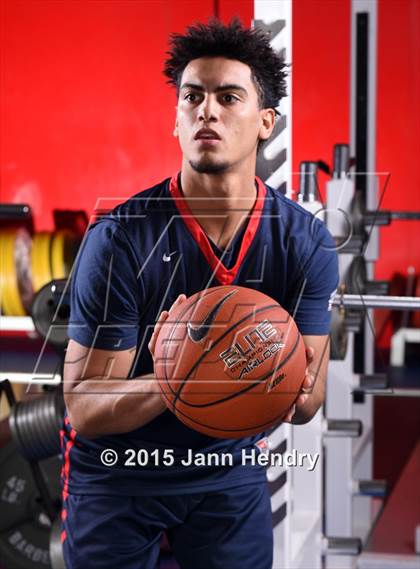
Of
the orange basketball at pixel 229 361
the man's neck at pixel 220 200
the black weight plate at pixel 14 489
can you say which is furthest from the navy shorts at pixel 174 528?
the black weight plate at pixel 14 489

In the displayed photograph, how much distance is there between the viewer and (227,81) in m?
1.41

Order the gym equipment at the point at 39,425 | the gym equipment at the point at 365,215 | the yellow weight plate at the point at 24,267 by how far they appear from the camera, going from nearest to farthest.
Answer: the gym equipment at the point at 39,425 < the gym equipment at the point at 365,215 < the yellow weight plate at the point at 24,267

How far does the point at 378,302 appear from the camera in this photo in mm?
1773

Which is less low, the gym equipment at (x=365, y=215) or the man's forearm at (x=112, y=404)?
the gym equipment at (x=365, y=215)

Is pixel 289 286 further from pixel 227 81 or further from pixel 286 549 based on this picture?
pixel 286 549

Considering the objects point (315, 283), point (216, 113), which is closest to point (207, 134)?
point (216, 113)

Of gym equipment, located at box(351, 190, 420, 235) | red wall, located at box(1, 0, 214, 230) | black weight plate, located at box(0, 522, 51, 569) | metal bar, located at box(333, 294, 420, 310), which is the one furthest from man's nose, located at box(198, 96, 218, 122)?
black weight plate, located at box(0, 522, 51, 569)

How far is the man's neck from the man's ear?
54mm

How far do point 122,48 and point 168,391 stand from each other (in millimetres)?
879

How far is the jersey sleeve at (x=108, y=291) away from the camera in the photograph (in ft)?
4.82

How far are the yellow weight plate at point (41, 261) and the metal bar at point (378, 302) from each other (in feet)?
3.21

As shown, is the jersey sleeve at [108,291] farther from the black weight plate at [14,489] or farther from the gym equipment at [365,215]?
the black weight plate at [14,489]

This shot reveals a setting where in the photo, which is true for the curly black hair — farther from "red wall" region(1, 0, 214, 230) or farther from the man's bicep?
the man's bicep

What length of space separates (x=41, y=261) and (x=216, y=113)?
4.12ft
